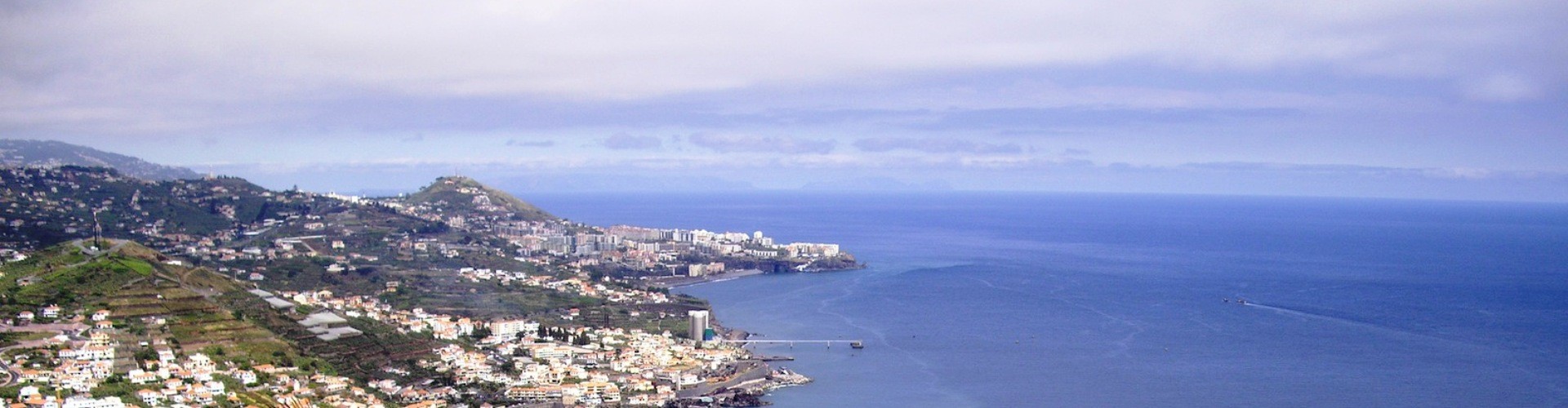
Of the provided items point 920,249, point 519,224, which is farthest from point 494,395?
point 920,249

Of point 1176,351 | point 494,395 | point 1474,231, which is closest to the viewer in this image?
point 494,395

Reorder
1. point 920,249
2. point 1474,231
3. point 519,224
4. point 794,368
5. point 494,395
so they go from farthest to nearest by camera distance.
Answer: point 1474,231, point 920,249, point 519,224, point 794,368, point 494,395

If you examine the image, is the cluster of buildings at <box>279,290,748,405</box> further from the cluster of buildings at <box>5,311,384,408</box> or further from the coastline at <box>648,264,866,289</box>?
the coastline at <box>648,264,866,289</box>

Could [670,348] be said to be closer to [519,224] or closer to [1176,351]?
[1176,351]

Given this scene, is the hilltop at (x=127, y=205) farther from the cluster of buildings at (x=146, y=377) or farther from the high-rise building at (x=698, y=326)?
the high-rise building at (x=698, y=326)

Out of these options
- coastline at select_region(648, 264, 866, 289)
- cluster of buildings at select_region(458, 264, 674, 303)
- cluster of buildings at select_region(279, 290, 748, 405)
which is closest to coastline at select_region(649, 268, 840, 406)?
cluster of buildings at select_region(279, 290, 748, 405)

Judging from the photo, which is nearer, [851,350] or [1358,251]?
[851,350]

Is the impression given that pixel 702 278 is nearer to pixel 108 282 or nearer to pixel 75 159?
pixel 108 282

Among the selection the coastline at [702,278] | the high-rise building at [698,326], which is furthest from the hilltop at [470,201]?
the high-rise building at [698,326]
